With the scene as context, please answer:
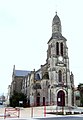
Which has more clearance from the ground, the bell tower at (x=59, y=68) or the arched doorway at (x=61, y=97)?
the bell tower at (x=59, y=68)

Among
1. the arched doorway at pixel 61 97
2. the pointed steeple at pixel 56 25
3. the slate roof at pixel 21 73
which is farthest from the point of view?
the slate roof at pixel 21 73

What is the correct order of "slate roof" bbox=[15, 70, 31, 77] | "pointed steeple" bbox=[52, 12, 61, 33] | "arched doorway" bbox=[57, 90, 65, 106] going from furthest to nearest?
"slate roof" bbox=[15, 70, 31, 77] → "pointed steeple" bbox=[52, 12, 61, 33] → "arched doorway" bbox=[57, 90, 65, 106]

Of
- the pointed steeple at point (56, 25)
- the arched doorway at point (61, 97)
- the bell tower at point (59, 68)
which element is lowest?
the arched doorway at point (61, 97)

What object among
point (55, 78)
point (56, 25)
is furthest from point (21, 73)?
point (55, 78)

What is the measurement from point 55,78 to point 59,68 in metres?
3.00

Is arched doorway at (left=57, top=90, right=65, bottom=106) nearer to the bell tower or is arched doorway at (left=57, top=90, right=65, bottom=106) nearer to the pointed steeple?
the bell tower

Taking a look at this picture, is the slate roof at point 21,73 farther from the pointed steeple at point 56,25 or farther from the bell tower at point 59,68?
the pointed steeple at point 56,25

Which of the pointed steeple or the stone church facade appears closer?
the stone church facade

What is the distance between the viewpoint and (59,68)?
192 ft

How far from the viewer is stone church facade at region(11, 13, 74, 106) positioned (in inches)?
2255

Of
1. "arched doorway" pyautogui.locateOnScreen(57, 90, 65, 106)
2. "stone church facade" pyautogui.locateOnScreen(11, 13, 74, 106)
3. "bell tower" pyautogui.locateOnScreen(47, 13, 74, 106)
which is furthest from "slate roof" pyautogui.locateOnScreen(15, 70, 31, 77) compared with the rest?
"arched doorway" pyautogui.locateOnScreen(57, 90, 65, 106)

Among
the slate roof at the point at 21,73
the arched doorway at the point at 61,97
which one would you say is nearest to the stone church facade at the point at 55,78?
the arched doorway at the point at 61,97

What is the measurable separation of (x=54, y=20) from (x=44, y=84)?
1744cm

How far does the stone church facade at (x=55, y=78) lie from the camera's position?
57.3 metres
